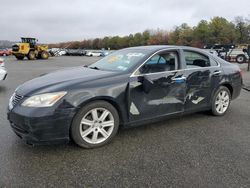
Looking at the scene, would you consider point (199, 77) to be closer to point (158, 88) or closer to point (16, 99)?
point (158, 88)

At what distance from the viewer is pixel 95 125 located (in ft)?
10.8

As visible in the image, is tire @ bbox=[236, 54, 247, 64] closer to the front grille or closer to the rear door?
the rear door

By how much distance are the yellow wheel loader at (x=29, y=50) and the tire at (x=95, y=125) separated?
89.4 ft

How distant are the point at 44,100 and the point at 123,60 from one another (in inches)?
63.4

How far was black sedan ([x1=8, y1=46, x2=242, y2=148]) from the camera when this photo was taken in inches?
117

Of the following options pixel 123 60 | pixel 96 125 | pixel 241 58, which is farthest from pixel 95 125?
pixel 241 58

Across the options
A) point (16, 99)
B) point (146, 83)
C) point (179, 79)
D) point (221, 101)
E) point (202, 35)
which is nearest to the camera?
point (16, 99)

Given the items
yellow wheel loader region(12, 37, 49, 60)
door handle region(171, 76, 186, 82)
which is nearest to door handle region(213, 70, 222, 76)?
door handle region(171, 76, 186, 82)

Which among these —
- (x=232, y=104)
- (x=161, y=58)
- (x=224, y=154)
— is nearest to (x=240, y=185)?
(x=224, y=154)

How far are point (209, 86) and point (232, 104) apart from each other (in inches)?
68.8

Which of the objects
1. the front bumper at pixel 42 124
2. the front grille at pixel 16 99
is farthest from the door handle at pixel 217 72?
the front grille at pixel 16 99

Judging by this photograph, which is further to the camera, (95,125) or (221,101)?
(221,101)

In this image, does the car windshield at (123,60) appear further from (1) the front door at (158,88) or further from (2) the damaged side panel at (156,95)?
(2) the damaged side panel at (156,95)

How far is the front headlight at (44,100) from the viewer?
2.95m
